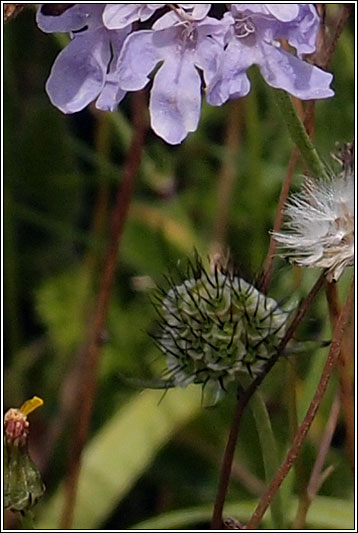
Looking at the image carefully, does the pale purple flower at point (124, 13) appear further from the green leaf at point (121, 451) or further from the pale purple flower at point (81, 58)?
the green leaf at point (121, 451)

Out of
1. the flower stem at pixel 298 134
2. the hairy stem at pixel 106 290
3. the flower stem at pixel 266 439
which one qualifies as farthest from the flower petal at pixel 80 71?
the hairy stem at pixel 106 290

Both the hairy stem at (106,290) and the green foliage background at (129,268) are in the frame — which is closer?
the hairy stem at (106,290)

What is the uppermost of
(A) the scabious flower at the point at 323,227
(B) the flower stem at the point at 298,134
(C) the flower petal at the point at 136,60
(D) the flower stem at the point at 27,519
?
(C) the flower petal at the point at 136,60

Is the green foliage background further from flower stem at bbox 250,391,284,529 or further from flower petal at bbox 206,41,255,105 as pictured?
flower petal at bbox 206,41,255,105

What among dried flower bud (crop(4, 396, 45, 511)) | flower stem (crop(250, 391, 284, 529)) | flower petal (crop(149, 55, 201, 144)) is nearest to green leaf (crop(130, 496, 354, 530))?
flower stem (crop(250, 391, 284, 529))

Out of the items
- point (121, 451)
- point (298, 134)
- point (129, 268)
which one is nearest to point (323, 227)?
point (298, 134)

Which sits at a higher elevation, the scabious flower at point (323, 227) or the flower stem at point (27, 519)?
the scabious flower at point (323, 227)

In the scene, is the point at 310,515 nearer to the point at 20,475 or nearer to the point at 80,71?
the point at 20,475
